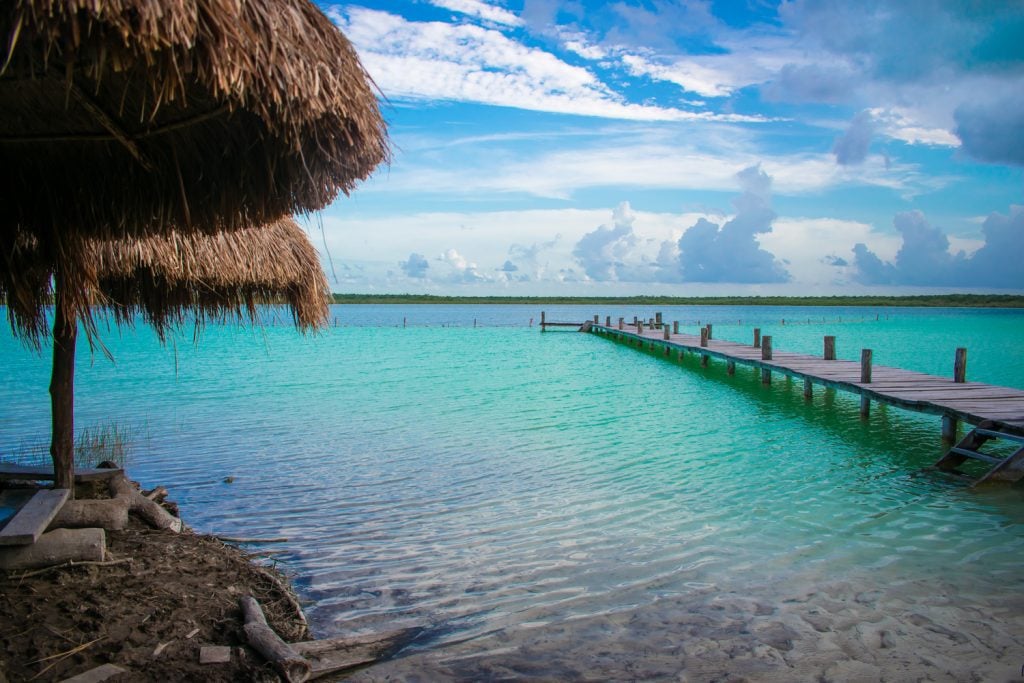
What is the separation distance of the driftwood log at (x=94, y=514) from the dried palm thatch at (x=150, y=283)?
59 centimetres

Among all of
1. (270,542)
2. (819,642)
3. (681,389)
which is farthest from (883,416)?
(270,542)

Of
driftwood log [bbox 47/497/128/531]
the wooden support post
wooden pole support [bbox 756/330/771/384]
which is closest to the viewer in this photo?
driftwood log [bbox 47/497/128/531]

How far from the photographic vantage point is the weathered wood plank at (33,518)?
4.20m

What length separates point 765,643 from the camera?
4.51m

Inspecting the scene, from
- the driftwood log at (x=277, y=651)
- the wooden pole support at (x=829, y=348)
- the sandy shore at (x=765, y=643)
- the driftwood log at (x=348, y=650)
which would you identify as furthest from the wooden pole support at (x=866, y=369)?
the driftwood log at (x=277, y=651)

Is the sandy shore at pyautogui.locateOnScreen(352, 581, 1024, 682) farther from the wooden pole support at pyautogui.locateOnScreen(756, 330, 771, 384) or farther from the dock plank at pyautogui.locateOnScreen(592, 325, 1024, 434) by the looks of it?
the wooden pole support at pyautogui.locateOnScreen(756, 330, 771, 384)

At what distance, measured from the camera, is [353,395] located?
18.2 meters

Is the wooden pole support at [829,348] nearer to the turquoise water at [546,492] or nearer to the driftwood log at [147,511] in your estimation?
the turquoise water at [546,492]

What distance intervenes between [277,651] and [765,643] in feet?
9.42

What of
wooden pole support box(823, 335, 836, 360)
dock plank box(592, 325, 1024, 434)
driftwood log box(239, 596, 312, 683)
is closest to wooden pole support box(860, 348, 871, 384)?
dock plank box(592, 325, 1024, 434)

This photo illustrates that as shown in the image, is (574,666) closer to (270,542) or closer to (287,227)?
(270,542)

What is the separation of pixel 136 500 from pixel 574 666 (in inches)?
143

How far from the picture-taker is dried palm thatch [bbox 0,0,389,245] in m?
2.24

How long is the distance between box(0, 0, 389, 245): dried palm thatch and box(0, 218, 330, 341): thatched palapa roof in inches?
27.4
